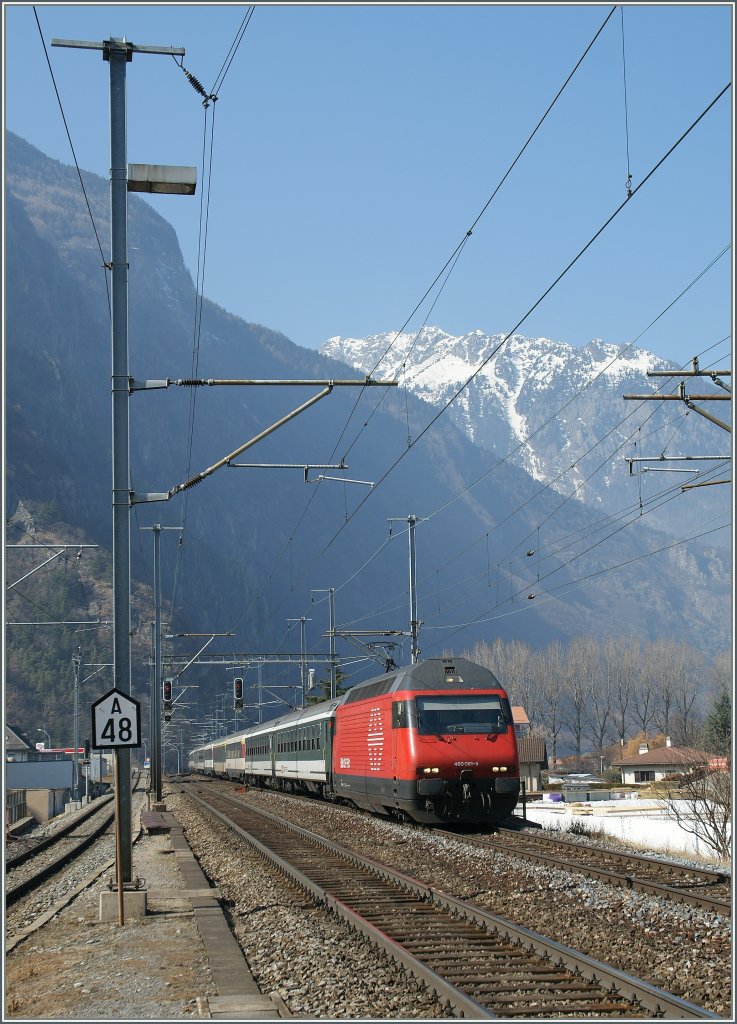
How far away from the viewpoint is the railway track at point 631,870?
1477 centimetres

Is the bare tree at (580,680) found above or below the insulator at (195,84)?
below

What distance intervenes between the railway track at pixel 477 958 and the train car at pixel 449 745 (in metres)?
6.86

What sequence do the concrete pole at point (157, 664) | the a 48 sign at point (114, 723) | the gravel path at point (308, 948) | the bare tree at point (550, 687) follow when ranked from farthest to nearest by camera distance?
the bare tree at point (550, 687), the concrete pole at point (157, 664), the a 48 sign at point (114, 723), the gravel path at point (308, 948)

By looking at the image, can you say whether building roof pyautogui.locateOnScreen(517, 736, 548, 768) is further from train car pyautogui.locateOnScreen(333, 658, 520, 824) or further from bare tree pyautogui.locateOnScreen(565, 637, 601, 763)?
train car pyautogui.locateOnScreen(333, 658, 520, 824)

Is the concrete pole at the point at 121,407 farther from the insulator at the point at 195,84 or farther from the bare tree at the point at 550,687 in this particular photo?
the bare tree at the point at 550,687

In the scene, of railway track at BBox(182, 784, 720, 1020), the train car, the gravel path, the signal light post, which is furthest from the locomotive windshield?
the signal light post

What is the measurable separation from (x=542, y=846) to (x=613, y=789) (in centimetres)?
7643

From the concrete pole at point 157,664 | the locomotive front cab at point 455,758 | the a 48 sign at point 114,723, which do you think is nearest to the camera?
the a 48 sign at point 114,723

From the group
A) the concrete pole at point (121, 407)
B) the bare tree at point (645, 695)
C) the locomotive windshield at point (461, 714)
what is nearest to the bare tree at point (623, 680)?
the bare tree at point (645, 695)

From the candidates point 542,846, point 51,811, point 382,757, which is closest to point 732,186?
point 542,846

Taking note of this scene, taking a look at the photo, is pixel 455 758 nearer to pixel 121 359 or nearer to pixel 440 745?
pixel 440 745

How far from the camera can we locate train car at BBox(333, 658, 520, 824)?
2533 centimetres

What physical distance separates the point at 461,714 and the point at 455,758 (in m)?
1.02

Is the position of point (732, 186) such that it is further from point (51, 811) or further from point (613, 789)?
point (613, 789)
